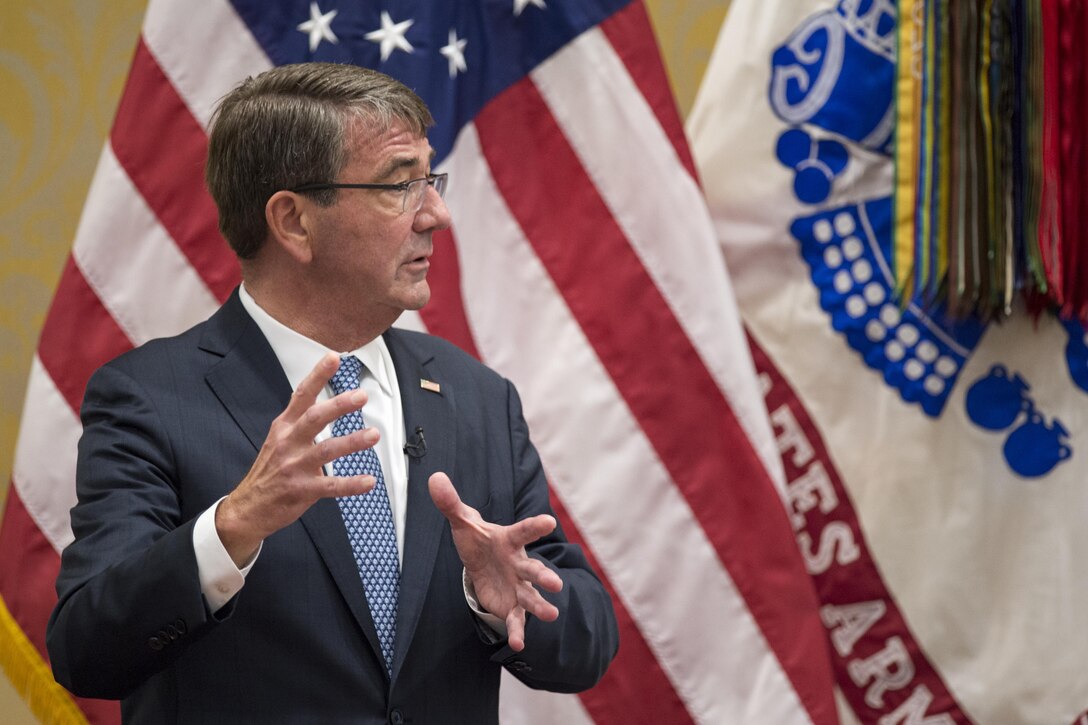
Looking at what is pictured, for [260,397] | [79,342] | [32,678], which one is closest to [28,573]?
[32,678]

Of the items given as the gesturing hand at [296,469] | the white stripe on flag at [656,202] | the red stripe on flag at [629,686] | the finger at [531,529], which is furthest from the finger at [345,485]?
the white stripe on flag at [656,202]

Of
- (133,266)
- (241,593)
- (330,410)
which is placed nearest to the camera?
(330,410)

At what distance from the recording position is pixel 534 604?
1614 mm

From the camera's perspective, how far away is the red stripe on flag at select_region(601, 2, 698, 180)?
2604 mm

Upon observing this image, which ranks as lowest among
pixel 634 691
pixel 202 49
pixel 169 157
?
pixel 634 691

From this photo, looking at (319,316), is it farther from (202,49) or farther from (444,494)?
(202,49)

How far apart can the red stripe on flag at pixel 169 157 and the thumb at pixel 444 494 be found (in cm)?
111

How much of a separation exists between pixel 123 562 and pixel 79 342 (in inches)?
41.2

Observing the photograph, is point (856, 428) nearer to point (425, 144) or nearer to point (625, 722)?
point (625, 722)

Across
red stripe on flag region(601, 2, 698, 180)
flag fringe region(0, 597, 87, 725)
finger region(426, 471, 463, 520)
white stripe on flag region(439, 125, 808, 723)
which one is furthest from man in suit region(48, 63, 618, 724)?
red stripe on flag region(601, 2, 698, 180)

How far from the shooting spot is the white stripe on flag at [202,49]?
2531mm

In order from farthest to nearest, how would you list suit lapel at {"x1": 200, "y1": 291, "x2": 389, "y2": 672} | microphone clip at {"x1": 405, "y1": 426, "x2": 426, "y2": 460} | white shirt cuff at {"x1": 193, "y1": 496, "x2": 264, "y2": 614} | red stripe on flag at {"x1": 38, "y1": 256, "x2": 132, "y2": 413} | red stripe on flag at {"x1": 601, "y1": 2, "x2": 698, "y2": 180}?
red stripe on flag at {"x1": 601, "y1": 2, "x2": 698, "y2": 180}
red stripe on flag at {"x1": 38, "y1": 256, "x2": 132, "y2": 413}
microphone clip at {"x1": 405, "y1": 426, "x2": 426, "y2": 460}
suit lapel at {"x1": 200, "y1": 291, "x2": 389, "y2": 672}
white shirt cuff at {"x1": 193, "y1": 496, "x2": 264, "y2": 614}

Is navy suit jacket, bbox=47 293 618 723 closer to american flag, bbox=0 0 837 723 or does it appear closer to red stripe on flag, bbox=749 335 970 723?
american flag, bbox=0 0 837 723

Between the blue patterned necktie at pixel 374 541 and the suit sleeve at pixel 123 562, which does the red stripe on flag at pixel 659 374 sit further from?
the suit sleeve at pixel 123 562
